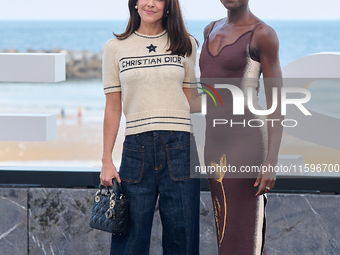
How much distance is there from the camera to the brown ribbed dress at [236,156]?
7.25 ft

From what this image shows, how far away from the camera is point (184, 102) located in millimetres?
2322

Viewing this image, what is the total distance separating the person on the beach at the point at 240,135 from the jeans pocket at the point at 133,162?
34 cm

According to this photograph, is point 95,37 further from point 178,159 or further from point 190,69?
point 178,159

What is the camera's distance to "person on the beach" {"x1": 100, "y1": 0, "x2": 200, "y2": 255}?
226cm

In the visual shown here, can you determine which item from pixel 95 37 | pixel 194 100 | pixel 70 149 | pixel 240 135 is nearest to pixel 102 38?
pixel 95 37

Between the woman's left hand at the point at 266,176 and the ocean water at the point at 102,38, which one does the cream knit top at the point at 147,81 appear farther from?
the ocean water at the point at 102,38

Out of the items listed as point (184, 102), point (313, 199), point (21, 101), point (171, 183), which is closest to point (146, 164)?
point (171, 183)

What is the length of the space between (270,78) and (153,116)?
583mm

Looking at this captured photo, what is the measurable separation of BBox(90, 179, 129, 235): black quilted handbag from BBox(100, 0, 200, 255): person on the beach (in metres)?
0.04

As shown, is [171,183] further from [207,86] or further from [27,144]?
[27,144]

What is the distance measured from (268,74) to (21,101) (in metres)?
12.2

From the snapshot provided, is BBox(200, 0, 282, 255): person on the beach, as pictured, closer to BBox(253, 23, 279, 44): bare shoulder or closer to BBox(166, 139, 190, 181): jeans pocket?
BBox(253, 23, 279, 44): bare shoulder

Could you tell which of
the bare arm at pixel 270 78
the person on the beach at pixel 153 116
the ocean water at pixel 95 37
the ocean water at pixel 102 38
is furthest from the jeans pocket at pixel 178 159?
the ocean water at pixel 95 37

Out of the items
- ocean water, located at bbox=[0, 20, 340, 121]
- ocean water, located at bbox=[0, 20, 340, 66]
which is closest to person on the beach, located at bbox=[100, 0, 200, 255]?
ocean water, located at bbox=[0, 20, 340, 121]
